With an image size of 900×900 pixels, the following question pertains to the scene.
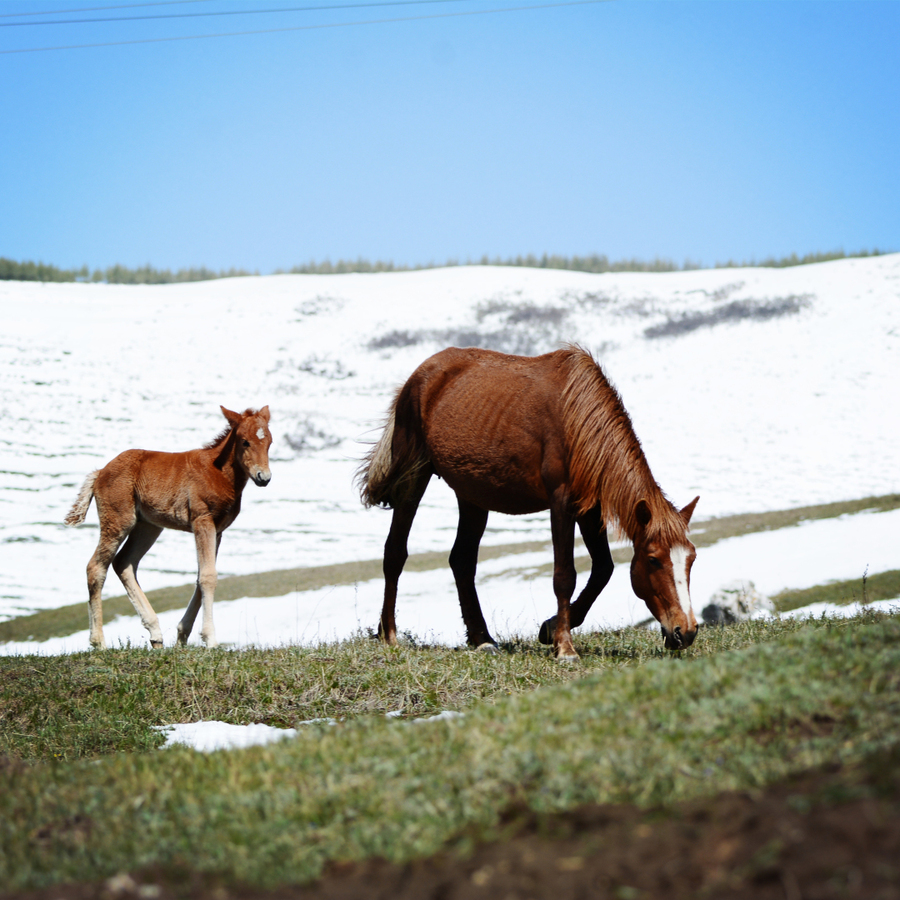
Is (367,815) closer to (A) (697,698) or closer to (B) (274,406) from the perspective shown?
(A) (697,698)

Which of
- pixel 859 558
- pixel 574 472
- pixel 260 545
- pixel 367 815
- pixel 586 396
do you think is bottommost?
pixel 260 545

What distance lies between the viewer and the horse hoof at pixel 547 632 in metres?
8.87

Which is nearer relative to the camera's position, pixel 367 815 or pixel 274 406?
pixel 367 815

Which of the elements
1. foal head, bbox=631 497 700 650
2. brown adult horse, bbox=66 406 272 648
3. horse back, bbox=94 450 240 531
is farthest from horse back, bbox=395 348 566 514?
horse back, bbox=94 450 240 531

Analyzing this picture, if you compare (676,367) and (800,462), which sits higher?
(676,367)

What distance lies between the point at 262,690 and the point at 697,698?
4.35 m

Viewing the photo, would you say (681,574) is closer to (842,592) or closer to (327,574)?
(842,592)

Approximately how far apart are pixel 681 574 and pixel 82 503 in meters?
7.13

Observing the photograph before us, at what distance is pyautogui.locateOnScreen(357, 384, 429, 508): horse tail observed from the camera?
10.4 metres

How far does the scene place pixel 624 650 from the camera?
8.75 m

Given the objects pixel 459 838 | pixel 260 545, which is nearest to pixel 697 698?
pixel 459 838

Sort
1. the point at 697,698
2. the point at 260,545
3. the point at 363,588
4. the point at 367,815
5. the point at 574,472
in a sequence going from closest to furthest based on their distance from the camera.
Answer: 1. the point at 367,815
2. the point at 697,698
3. the point at 574,472
4. the point at 363,588
5. the point at 260,545

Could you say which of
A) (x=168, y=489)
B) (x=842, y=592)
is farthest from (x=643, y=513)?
(x=842, y=592)

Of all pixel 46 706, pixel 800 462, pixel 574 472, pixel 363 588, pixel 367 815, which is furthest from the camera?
pixel 800 462
